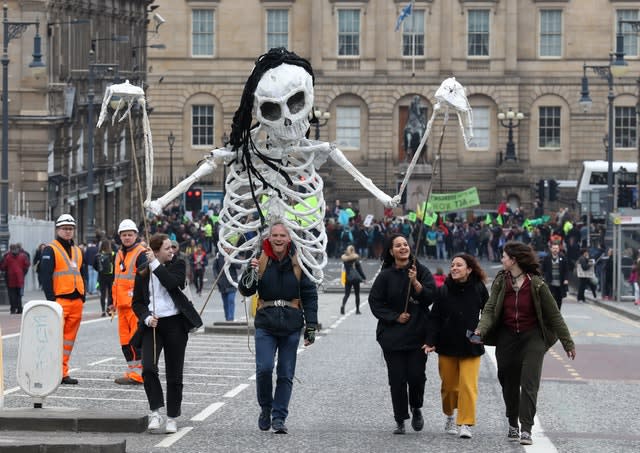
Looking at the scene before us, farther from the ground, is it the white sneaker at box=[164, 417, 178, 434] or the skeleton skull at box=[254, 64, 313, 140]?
the skeleton skull at box=[254, 64, 313, 140]

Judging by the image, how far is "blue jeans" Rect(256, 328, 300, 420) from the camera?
15977 millimetres

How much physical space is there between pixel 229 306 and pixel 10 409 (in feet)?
49.7

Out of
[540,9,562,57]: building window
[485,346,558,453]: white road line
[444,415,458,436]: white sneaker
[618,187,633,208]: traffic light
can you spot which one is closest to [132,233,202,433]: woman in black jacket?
[444,415,458,436]: white sneaker

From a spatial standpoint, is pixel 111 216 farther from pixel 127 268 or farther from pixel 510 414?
pixel 510 414

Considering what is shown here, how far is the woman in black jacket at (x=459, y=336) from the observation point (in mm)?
15797

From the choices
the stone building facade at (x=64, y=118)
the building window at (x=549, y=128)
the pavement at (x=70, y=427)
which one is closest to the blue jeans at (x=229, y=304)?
the pavement at (x=70, y=427)

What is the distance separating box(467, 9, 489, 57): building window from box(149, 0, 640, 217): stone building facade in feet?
0.15

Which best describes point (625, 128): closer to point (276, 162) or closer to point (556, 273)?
point (556, 273)

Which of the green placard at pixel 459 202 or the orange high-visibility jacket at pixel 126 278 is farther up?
the green placard at pixel 459 202

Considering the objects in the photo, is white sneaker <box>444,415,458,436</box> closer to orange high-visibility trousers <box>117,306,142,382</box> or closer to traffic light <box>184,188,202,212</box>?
orange high-visibility trousers <box>117,306,142,382</box>

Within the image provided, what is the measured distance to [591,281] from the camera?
46250 millimetres

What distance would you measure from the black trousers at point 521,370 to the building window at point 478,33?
7537 centimetres

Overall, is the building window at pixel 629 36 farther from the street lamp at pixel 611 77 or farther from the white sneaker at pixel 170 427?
the white sneaker at pixel 170 427

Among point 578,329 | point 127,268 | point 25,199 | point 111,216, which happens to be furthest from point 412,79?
point 127,268
